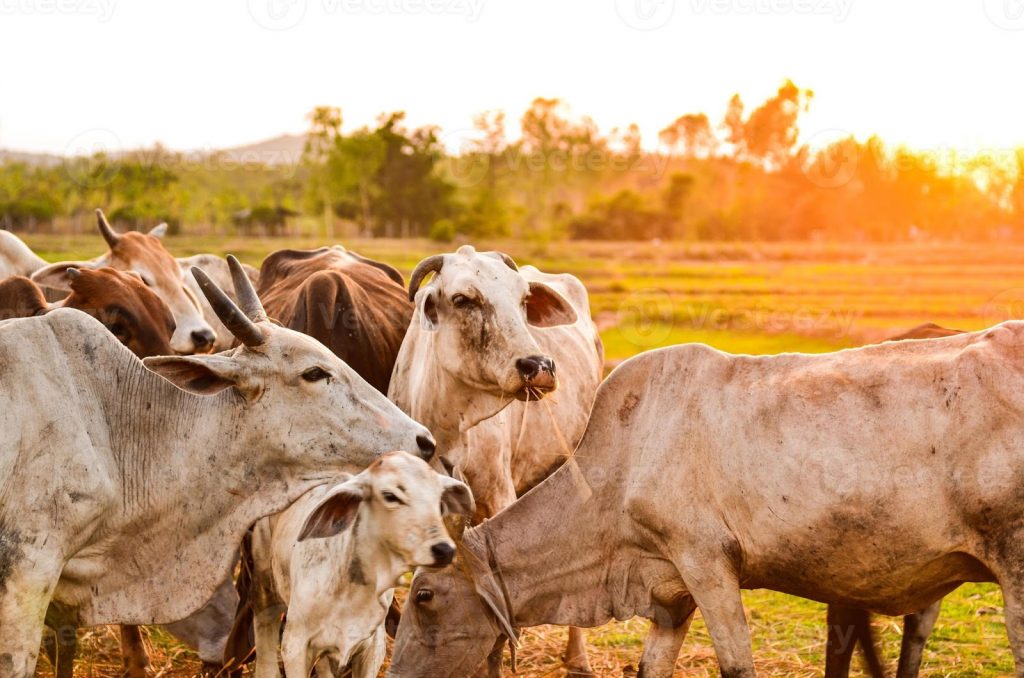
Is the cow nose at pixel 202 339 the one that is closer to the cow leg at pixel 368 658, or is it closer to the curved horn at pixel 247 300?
the curved horn at pixel 247 300

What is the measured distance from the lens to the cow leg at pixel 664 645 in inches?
193

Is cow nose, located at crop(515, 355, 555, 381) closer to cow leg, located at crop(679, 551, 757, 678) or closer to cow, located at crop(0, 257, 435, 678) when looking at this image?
cow, located at crop(0, 257, 435, 678)

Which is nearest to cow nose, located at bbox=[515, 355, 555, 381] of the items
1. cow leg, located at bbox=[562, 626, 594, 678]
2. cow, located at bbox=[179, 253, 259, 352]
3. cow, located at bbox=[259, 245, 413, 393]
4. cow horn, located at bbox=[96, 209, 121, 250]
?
cow, located at bbox=[259, 245, 413, 393]

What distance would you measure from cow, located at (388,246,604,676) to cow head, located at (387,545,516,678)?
1.30ft

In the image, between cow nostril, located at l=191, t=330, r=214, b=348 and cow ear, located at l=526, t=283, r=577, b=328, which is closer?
cow ear, located at l=526, t=283, r=577, b=328

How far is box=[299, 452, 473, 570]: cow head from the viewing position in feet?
13.2

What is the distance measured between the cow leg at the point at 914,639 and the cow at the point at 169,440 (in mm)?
2806

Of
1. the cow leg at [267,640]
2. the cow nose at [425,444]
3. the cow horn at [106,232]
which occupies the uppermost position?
the cow horn at [106,232]

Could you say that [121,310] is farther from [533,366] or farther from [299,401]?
[533,366]

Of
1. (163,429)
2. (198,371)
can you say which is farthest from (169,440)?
(198,371)

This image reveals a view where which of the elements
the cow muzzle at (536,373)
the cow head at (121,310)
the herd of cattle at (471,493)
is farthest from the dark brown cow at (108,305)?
the cow muzzle at (536,373)

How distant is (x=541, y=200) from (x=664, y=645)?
59.8 meters

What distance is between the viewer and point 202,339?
678cm

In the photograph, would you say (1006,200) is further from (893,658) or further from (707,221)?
(893,658)
